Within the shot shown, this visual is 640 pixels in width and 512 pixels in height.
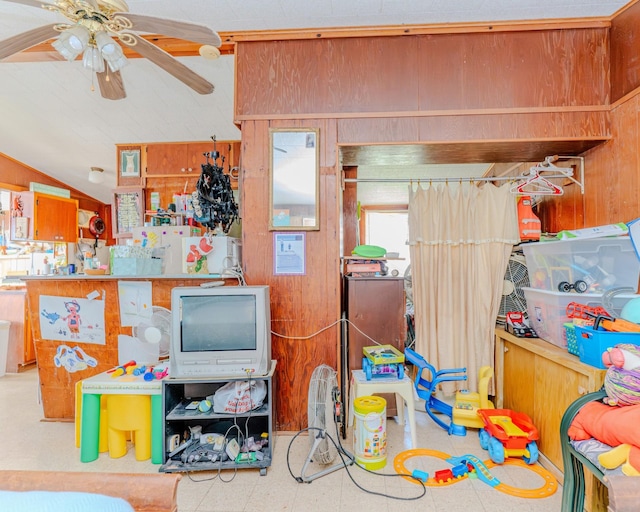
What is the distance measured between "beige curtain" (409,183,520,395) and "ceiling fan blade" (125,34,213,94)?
1.70 meters

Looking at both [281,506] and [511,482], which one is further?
[511,482]

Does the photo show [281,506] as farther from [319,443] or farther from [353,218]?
[353,218]

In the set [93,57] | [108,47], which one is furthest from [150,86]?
[108,47]

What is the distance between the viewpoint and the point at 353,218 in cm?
348

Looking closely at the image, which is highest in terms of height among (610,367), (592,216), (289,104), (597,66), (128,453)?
(597,66)

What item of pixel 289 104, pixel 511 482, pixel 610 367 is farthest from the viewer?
pixel 289 104

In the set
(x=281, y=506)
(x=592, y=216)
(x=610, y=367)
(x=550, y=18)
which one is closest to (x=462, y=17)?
(x=550, y=18)

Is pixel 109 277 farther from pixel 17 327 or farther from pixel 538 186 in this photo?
pixel 538 186

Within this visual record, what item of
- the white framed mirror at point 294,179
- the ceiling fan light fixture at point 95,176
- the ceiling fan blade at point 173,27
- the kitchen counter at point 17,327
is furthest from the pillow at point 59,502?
the ceiling fan light fixture at point 95,176

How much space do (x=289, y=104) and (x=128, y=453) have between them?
2.53 m

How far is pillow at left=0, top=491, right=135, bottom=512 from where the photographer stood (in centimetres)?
86

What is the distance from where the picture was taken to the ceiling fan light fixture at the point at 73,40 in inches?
69.4

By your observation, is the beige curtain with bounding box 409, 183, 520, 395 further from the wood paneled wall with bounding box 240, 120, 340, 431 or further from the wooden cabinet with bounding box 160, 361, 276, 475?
the wooden cabinet with bounding box 160, 361, 276, 475

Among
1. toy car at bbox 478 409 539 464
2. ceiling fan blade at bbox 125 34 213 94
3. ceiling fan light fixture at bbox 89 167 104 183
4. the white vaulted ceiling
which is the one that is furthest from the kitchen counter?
toy car at bbox 478 409 539 464
